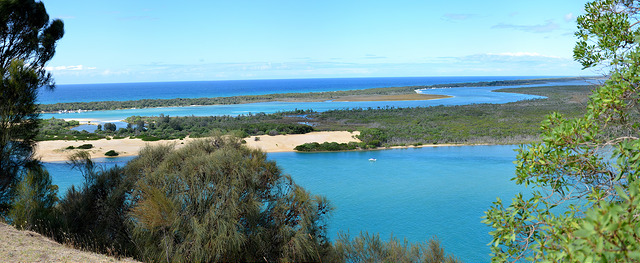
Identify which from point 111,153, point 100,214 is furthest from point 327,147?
point 100,214

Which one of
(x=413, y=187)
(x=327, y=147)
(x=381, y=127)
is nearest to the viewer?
(x=413, y=187)

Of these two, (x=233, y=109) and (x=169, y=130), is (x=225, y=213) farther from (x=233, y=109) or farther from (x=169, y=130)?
(x=233, y=109)

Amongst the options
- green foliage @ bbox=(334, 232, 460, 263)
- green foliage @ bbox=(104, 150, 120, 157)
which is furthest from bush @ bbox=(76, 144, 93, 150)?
green foliage @ bbox=(334, 232, 460, 263)

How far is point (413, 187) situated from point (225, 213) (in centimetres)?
1466

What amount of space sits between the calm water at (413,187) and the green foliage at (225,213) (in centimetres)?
170

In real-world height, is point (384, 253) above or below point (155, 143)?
above

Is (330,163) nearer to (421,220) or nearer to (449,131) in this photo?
(421,220)

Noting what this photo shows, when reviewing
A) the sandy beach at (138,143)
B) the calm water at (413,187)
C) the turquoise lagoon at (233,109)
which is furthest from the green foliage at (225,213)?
the turquoise lagoon at (233,109)

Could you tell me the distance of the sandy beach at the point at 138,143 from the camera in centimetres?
2995

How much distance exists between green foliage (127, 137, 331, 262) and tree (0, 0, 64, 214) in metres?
3.12

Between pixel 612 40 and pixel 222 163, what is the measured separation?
27.3 feet

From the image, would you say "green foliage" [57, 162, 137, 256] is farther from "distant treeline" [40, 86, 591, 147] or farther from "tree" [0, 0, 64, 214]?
"distant treeline" [40, 86, 591, 147]

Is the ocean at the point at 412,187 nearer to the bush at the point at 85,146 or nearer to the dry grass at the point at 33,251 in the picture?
the bush at the point at 85,146

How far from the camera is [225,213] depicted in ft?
30.1
